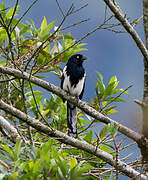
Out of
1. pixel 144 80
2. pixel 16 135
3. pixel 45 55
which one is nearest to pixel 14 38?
pixel 45 55

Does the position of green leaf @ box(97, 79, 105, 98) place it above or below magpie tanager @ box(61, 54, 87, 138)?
below

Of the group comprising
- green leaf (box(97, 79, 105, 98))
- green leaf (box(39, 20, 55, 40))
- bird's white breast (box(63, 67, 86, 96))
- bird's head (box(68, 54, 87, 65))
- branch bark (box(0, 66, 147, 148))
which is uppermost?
bird's head (box(68, 54, 87, 65))

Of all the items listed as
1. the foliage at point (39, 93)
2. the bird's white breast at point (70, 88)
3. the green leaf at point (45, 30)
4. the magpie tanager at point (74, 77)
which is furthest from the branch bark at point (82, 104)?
the bird's white breast at point (70, 88)

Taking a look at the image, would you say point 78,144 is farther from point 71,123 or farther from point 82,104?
point 71,123

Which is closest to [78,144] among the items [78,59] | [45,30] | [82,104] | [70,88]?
[82,104]

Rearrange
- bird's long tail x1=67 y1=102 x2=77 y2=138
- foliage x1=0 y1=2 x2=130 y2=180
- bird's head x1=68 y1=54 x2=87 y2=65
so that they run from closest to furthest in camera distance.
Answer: foliage x1=0 y1=2 x2=130 y2=180 → bird's long tail x1=67 y1=102 x2=77 y2=138 → bird's head x1=68 y1=54 x2=87 y2=65

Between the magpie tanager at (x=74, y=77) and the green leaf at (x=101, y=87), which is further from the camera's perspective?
the magpie tanager at (x=74, y=77)

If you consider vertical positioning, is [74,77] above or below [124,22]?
above

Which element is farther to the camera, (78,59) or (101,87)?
(78,59)

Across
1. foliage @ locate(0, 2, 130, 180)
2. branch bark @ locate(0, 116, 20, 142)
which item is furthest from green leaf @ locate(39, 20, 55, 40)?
branch bark @ locate(0, 116, 20, 142)

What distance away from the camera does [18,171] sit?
2.48 metres

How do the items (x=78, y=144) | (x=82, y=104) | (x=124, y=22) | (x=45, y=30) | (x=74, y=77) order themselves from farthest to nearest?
1. (x=74, y=77)
2. (x=45, y=30)
3. (x=82, y=104)
4. (x=124, y=22)
5. (x=78, y=144)

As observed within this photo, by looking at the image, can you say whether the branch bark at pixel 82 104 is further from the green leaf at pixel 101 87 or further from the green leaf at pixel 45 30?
the green leaf at pixel 45 30

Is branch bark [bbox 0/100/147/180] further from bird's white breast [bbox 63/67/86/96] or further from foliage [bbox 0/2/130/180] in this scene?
bird's white breast [bbox 63/67/86/96]
